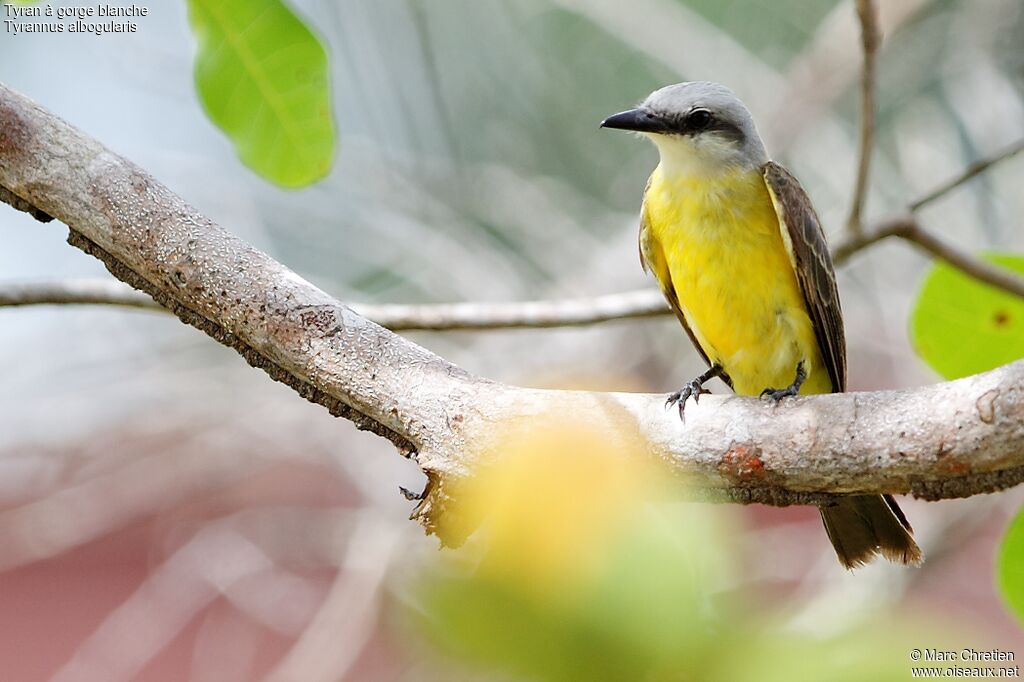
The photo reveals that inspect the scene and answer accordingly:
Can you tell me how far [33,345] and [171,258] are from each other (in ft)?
12.0

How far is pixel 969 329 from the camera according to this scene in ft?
9.20

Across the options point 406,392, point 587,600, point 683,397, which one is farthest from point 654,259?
point 587,600

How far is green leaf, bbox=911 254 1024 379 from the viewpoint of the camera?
2799 millimetres

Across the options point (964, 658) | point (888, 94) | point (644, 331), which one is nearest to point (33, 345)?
point (644, 331)

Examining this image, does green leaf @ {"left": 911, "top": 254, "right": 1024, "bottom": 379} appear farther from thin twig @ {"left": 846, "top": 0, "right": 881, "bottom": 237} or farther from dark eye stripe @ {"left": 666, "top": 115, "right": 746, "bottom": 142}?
dark eye stripe @ {"left": 666, "top": 115, "right": 746, "bottom": 142}

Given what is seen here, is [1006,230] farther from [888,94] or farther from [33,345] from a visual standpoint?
[33,345]

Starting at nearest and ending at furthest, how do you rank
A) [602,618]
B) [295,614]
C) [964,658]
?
[602,618] < [964,658] < [295,614]

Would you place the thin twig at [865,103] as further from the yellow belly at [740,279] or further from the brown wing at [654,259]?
the brown wing at [654,259]

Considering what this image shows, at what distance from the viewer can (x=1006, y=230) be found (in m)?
5.27

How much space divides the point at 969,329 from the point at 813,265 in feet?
1.89

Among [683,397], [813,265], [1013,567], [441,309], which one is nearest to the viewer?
[683,397]

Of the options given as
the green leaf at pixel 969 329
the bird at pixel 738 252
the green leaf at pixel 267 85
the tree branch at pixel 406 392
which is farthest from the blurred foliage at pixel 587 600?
the bird at pixel 738 252

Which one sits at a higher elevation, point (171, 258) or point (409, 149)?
point (409, 149)

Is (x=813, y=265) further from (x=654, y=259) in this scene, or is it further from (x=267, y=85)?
(x=267, y=85)
